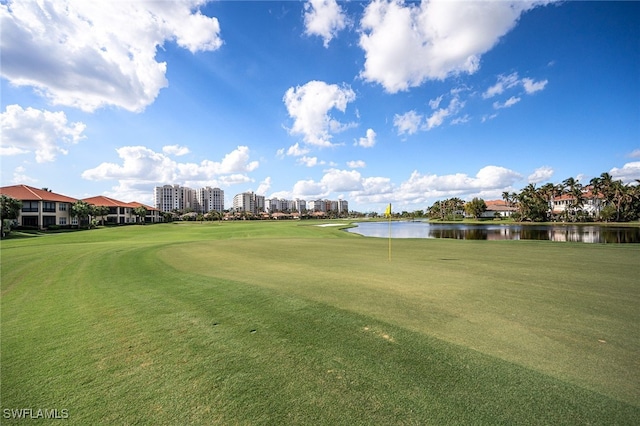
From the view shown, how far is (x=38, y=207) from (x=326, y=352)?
80.0 m

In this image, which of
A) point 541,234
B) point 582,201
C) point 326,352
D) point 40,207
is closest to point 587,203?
point 582,201

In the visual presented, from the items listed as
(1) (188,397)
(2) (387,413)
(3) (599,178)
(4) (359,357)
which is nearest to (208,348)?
(1) (188,397)

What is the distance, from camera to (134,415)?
129 inches

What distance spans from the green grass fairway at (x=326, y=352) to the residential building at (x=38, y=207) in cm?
6941

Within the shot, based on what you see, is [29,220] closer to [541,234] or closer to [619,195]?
[541,234]

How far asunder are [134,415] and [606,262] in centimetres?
1922

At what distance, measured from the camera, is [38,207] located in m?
59.5

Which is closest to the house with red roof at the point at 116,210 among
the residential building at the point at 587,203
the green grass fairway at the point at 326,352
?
the green grass fairway at the point at 326,352

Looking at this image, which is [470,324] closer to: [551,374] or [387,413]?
[551,374]

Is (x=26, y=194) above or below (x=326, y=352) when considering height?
above

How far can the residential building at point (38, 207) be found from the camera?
2290 inches

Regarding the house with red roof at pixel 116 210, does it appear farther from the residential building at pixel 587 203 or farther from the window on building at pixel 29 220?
the residential building at pixel 587 203

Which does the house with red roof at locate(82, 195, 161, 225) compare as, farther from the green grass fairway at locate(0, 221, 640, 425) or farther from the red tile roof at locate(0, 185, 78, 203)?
the green grass fairway at locate(0, 221, 640, 425)

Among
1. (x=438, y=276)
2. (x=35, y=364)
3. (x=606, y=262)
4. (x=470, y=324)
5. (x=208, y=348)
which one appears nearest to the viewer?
(x=35, y=364)
